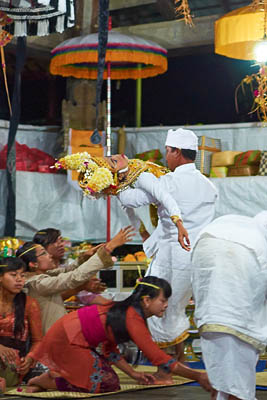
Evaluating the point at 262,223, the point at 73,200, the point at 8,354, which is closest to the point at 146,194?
the point at 8,354

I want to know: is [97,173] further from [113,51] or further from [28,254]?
[113,51]

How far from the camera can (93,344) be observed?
3748 mm

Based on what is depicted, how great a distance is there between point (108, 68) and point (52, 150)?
1.52 meters

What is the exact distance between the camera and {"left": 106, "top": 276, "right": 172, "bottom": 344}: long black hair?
3.52 m

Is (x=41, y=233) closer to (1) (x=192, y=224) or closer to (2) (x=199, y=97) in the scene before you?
(1) (x=192, y=224)

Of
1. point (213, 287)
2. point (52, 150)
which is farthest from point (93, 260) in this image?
point (52, 150)

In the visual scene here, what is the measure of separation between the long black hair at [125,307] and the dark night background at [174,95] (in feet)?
18.3

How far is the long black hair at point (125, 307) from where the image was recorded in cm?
352

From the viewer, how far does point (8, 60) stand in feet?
32.2

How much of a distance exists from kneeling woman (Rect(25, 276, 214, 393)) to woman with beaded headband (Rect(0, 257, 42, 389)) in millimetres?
220

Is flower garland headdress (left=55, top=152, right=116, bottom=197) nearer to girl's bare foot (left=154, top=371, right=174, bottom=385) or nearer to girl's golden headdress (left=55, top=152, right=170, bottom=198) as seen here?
girl's golden headdress (left=55, top=152, right=170, bottom=198)

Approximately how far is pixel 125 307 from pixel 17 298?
84cm

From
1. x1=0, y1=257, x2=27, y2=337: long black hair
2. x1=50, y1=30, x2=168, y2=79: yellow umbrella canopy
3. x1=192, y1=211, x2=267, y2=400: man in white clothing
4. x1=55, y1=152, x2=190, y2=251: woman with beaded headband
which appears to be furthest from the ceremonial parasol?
x1=192, y1=211, x2=267, y2=400: man in white clothing

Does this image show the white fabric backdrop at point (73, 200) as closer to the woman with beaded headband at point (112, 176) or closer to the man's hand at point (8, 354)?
the woman with beaded headband at point (112, 176)
